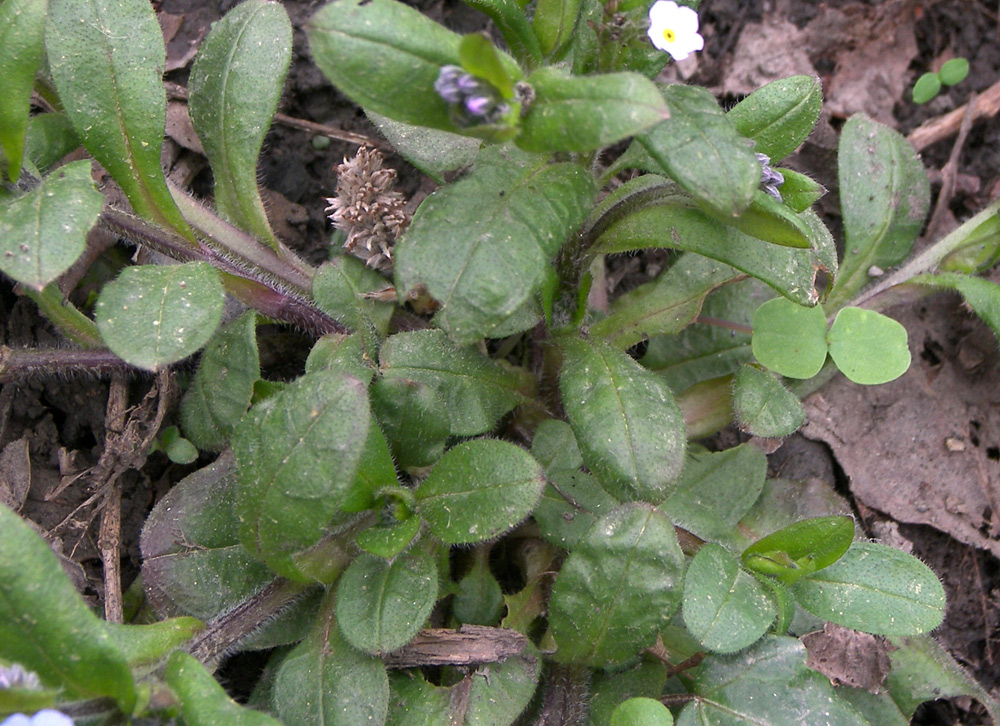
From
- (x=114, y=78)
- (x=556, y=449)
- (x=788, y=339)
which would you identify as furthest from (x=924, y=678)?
(x=114, y=78)

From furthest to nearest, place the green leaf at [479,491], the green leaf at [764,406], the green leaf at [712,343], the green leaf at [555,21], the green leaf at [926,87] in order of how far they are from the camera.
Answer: the green leaf at [926,87] → the green leaf at [712,343] → the green leaf at [764,406] → the green leaf at [555,21] → the green leaf at [479,491]

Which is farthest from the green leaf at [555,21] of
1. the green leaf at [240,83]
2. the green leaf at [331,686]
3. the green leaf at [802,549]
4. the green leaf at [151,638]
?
the green leaf at [151,638]

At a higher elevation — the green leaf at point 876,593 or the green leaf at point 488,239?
the green leaf at point 488,239

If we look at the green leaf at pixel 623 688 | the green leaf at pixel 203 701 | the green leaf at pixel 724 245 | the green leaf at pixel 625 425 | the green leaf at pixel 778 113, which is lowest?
the green leaf at pixel 623 688

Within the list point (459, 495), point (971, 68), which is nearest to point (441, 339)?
point (459, 495)

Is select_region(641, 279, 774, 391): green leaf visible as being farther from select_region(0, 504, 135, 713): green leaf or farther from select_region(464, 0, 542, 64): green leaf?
select_region(0, 504, 135, 713): green leaf

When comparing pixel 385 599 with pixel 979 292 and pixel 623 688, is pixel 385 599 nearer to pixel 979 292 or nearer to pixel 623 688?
pixel 623 688

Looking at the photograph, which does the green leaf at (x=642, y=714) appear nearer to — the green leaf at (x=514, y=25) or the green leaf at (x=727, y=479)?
the green leaf at (x=727, y=479)
